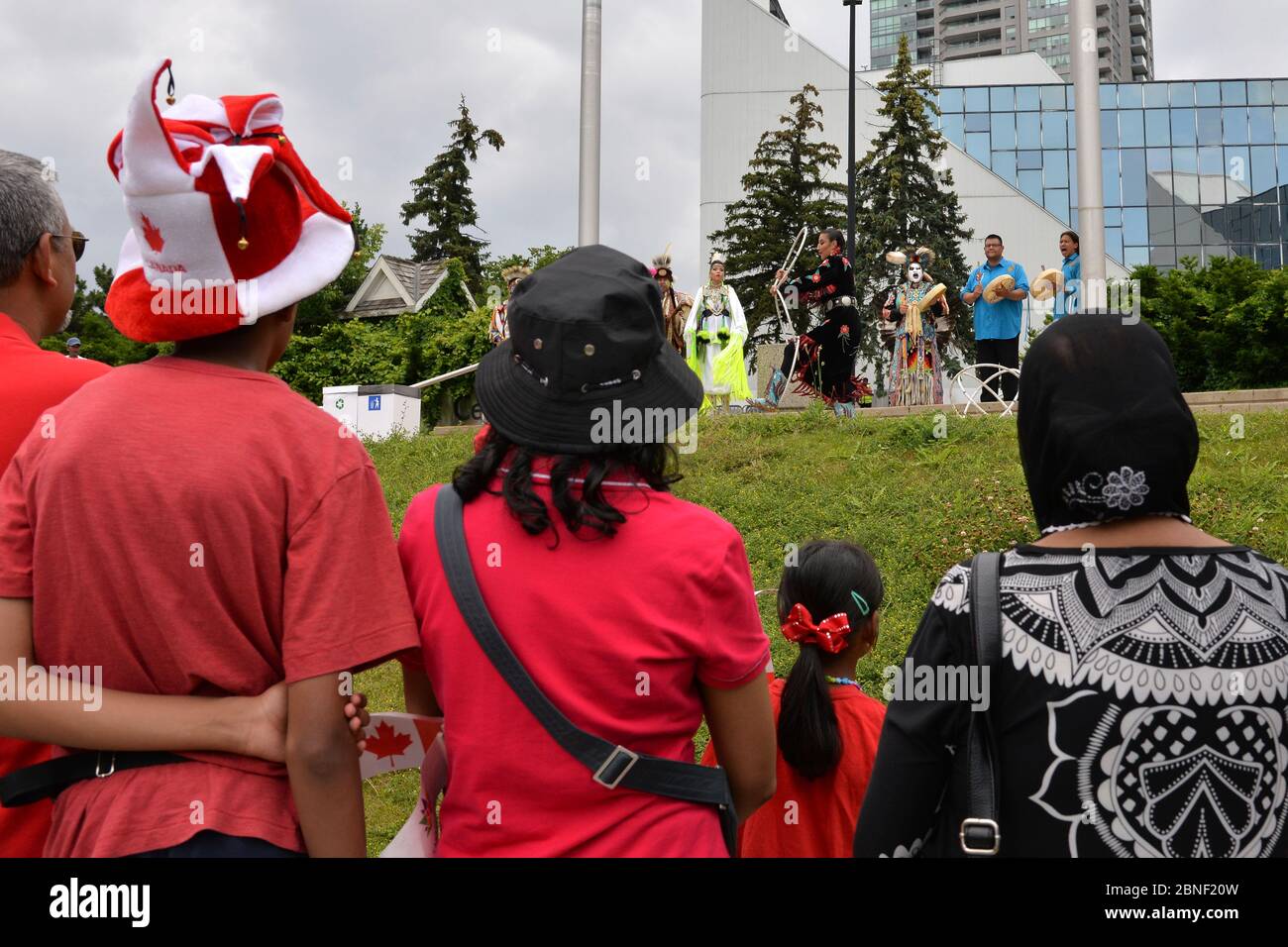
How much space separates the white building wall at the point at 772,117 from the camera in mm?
37625

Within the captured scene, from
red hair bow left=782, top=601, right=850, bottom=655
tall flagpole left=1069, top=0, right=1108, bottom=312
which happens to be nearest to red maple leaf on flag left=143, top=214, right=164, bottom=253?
red hair bow left=782, top=601, right=850, bottom=655

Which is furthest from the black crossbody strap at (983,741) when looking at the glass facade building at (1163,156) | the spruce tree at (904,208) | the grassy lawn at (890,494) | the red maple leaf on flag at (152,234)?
the glass facade building at (1163,156)

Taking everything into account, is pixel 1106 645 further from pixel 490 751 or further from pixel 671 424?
pixel 490 751

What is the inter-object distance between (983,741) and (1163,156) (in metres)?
60.2

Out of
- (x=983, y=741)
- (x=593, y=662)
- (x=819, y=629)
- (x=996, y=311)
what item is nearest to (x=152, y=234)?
(x=593, y=662)

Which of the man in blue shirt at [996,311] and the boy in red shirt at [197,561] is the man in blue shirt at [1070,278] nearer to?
the man in blue shirt at [996,311]

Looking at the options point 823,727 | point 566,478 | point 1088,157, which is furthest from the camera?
point 1088,157

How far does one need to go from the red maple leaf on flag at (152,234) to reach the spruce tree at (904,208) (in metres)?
37.1

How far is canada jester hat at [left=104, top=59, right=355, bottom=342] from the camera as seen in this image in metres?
1.85

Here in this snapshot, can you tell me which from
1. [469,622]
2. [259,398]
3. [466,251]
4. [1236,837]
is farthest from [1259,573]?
[466,251]

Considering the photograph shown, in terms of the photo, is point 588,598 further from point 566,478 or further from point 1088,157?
point 1088,157

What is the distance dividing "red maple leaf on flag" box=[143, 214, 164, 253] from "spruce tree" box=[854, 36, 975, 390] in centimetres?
3712

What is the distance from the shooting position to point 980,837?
1.84 metres

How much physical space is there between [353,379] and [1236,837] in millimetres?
23917
